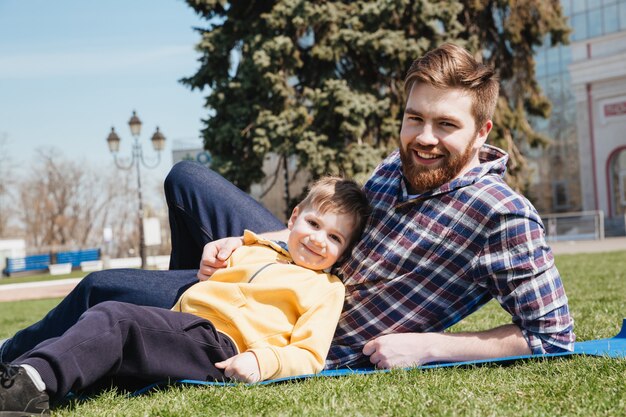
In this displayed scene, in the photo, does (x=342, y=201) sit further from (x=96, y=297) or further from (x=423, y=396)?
(x=96, y=297)

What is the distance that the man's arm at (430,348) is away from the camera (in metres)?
3.21

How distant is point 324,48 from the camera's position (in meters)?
19.9

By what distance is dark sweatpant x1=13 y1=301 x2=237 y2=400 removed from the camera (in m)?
2.55

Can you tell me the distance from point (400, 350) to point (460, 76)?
4.07ft

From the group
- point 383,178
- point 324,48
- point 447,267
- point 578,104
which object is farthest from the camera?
point 578,104

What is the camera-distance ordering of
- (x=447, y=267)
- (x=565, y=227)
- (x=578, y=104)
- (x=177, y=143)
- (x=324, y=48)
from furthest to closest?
(x=177, y=143)
(x=578, y=104)
(x=565, y=227)
(x=324, y=48)
(x=447, y=267)

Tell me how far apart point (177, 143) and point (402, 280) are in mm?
36174

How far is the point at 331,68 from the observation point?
20.5 meters

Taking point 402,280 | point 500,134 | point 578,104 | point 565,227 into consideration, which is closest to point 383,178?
point 402,280

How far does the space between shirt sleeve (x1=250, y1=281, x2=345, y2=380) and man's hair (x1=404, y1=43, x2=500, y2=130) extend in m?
1.03

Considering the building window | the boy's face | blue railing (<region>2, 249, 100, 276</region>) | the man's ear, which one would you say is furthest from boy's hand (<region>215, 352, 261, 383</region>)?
the building window

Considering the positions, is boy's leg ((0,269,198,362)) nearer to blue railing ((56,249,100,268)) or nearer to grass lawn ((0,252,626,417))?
grass lawn ((0,252,626,417))

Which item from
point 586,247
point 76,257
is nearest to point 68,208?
point 76,257

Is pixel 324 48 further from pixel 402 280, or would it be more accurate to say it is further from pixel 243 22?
pixel 402 280
